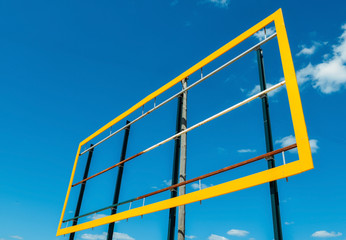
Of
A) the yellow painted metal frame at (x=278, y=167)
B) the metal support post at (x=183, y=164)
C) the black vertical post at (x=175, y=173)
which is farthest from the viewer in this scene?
the black vertical post at (x=175, y=173)

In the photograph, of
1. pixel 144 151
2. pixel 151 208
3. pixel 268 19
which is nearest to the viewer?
pixel 268 19

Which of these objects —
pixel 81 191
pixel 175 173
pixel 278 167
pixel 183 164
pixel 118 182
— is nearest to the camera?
pixel 278 167

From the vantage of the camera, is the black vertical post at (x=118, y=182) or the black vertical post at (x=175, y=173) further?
the black vertical post at (x=118, y=182)

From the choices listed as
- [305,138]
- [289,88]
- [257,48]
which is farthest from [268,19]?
[305,138]

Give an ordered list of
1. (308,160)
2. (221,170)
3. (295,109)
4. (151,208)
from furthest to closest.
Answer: (151,208) → (221,170) → (295,109) → (308,160)

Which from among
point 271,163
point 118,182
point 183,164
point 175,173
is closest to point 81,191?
point 118,182

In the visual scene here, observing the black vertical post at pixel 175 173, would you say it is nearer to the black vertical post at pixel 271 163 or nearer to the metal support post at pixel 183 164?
the metal support post at pixel 183 164

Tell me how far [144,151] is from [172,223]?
2.04 m

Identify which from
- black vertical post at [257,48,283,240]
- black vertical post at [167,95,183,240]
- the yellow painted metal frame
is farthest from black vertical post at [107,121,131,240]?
black vertical post at [257,48,283,240]

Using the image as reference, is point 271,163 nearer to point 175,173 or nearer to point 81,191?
point 175,173

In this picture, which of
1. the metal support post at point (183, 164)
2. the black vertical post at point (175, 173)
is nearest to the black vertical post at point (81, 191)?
the black vertical post at point (175, 173)

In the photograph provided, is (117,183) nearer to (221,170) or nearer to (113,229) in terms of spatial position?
(113,229)

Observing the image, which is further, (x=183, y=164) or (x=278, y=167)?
(x=183, y=164)

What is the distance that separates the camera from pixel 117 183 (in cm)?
842
